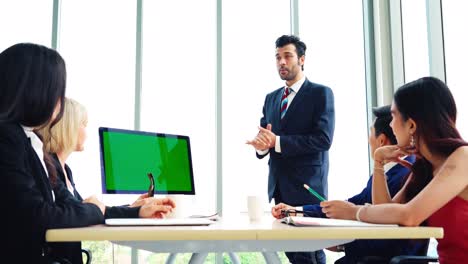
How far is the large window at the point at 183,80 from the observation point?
4.23 m

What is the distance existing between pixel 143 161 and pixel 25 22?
118 inches

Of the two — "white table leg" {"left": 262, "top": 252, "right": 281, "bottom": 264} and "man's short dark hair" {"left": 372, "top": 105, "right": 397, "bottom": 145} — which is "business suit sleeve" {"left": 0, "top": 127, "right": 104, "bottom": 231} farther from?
"man's short dark hair" {"left": 372, "top": 105, "right": 397, "bottom": 145}

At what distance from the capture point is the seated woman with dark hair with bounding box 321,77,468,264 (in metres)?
1.40

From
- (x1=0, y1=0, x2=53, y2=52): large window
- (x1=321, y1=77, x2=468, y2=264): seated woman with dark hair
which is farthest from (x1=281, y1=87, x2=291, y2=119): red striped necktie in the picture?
(x1=0, y1=0, x2=53, y2=52): large window

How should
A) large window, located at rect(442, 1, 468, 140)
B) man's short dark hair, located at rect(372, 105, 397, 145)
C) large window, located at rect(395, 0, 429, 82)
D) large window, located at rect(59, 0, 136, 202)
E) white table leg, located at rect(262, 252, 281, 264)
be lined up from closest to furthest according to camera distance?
white table leg, located at rect(262, 252, 281, 264), man's short dark hair, located at rect(372, 105, 397, 145), large window, located at rect(442, 1, 468, 140), large window, located at rect(395, 0, 429, 82), large window, located at rect(59, 0, 136, 202)

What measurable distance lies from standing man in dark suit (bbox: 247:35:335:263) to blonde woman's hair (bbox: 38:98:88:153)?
103 centimetres

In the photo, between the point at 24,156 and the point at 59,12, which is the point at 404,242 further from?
the point at 59,12

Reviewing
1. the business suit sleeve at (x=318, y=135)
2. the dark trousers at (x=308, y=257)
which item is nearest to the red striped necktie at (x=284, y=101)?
the business suit sleeve at (x=318, y=135)

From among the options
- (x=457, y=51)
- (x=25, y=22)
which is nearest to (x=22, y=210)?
(x=457, y=51)

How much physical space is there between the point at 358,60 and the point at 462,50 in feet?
4.51

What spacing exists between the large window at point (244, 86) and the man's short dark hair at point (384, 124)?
2091mm

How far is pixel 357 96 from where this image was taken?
14.5ft

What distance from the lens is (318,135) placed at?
9.70 ft

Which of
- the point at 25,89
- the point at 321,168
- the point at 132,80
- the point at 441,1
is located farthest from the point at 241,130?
the point at 25,89
